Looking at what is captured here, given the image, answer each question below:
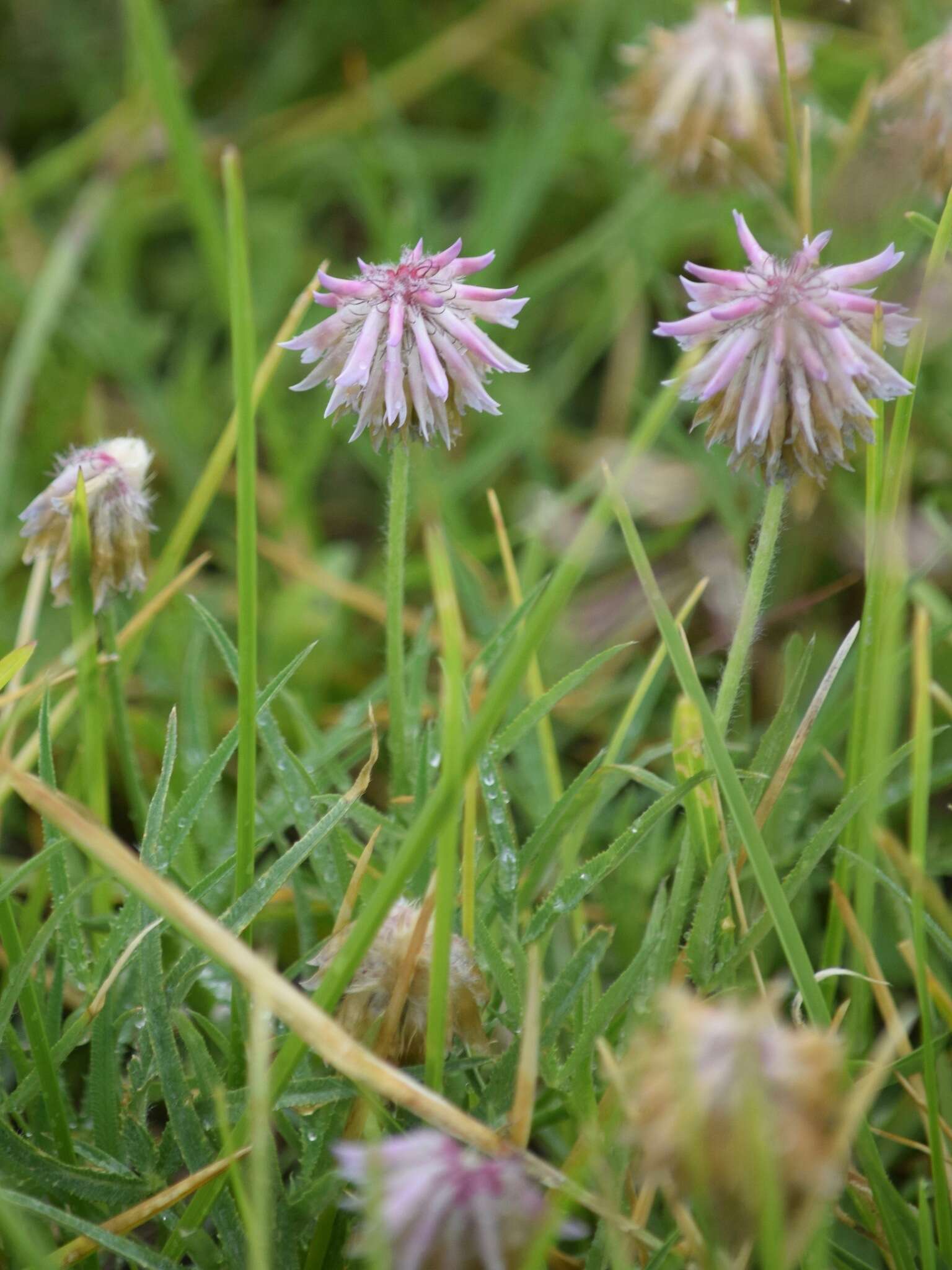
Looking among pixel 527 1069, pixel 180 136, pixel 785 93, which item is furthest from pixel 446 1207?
pixel 180 136

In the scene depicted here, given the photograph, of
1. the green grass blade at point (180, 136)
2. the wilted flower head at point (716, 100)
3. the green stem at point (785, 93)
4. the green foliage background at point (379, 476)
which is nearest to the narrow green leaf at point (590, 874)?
the green foliage background at point (379, 476)

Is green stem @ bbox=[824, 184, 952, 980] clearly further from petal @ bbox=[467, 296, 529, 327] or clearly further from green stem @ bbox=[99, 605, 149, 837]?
green stem @ bbox=[99, 605, 149, 837]

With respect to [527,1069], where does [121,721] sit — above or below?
above

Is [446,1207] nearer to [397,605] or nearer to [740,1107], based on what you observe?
[740,1107]

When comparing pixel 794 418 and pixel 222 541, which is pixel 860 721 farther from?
pixel 222 541

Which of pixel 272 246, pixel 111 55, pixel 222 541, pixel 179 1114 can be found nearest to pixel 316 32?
pixel 111 55

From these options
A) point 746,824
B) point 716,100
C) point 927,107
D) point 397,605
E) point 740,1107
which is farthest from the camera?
point 716,100
